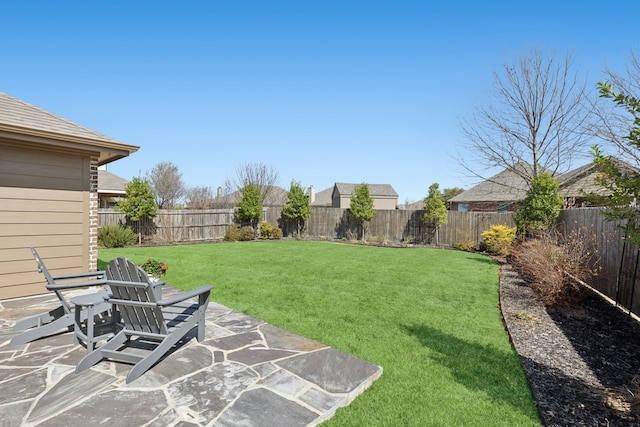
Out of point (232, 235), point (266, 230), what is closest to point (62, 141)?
point (232, 235)

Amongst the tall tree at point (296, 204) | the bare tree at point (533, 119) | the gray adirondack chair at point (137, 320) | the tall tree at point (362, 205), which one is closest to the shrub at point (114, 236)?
the tall tree at point (296, 204)

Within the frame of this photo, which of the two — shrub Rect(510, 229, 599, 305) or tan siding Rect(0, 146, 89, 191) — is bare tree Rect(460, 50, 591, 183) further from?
tan siding Rect(0, 146, 89, 191)

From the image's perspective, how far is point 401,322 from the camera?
187 inches

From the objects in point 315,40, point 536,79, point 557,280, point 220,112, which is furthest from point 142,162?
point 557,280

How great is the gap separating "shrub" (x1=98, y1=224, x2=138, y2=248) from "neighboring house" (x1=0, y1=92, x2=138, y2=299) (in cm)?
826

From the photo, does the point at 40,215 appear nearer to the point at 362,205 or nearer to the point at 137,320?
the point at 137,320

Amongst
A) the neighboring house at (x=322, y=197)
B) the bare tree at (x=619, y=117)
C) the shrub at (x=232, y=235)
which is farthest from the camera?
the neighboring house at (x=322, y=197)

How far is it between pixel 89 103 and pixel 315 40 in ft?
27.8

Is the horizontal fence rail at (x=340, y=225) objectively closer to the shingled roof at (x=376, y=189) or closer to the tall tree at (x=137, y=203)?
the tall tree at (x=137, y=203)

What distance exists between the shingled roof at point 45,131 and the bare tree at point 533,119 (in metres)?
15.1

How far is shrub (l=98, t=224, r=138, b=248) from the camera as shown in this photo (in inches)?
536

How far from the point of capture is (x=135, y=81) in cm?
1123

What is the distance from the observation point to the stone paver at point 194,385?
2.38m

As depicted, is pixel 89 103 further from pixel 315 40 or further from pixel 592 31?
pixel 592 31
